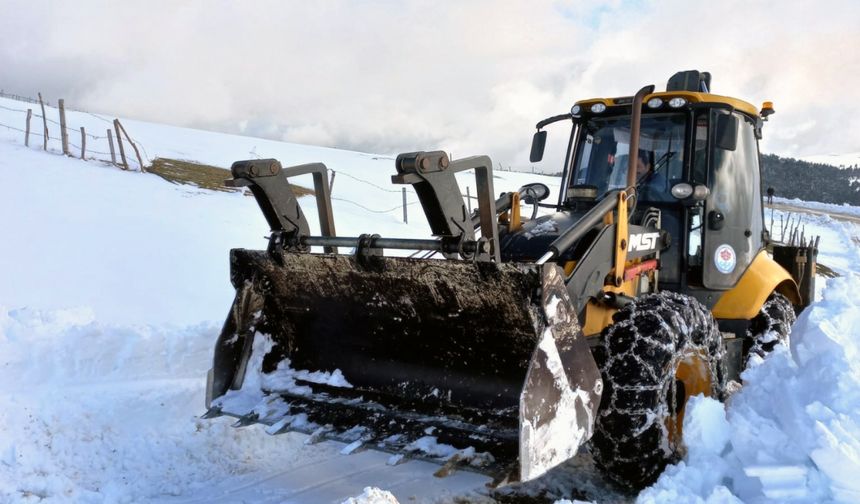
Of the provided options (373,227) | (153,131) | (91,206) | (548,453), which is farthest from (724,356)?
(153,131)

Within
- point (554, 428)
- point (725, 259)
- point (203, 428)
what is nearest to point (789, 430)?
point (554, 428)

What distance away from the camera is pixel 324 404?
423 cm

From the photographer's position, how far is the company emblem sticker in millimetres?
5203

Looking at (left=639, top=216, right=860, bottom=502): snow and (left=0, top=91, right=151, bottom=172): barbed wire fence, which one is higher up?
(left=0, top=91, right=151, bottom=172): barbed wire fence

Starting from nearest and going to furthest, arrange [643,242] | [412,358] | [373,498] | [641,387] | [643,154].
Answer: [373,498], [641,387], [412,358], [643,242], [643,154]

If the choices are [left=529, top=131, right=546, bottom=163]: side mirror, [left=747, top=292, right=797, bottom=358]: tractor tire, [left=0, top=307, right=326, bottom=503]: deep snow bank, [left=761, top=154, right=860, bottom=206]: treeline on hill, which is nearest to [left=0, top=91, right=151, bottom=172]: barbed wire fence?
[left=0, top=307, right=326, bottom=503]: deep snow bank

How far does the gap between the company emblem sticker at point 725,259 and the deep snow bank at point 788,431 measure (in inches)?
46.0

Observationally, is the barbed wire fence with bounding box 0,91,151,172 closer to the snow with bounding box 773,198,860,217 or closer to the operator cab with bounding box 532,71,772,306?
the operator cab with bounding box 532,71,772,306

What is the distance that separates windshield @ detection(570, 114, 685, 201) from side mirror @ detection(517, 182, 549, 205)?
326 mm

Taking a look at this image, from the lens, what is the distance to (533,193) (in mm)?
5711

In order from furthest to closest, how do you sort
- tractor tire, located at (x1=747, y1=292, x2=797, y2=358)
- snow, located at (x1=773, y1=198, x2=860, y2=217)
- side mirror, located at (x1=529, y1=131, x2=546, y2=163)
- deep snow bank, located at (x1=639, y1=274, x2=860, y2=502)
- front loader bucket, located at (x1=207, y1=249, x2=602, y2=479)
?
1. snow, located at (x1=773, y1=198, x2=860, y2=217)
2. side mirror, located at (x1=529, y1=131, x2=546, y2=163)
3. tractor tire, located at (x1=747, y1=292, x2=797, y2=358)
4. front loader bucket, located at (x1=207, y1=249, x2=602, y2=479)
5. deep snow bank, located at (x1=639, y1=274, x2=860, y2=502)

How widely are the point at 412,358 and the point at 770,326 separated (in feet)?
10.0

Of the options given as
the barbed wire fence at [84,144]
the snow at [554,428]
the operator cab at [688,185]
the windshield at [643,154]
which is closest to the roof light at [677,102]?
the operator cab at [688,185]

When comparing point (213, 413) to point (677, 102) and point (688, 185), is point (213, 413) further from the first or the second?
point (677, 102)
